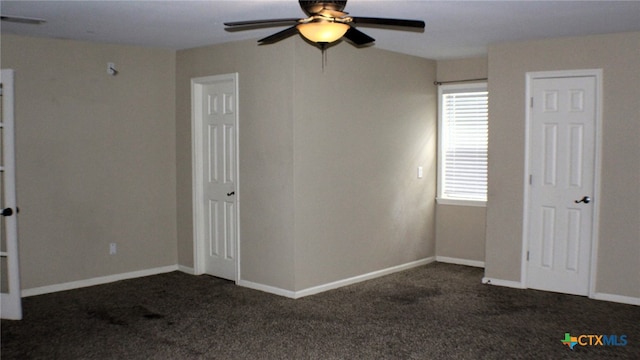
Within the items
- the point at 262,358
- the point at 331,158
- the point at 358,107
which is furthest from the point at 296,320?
the point at 358,107

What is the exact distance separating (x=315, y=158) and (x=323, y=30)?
7.21 ft

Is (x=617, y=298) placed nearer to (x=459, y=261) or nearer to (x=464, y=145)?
(x=459, y=261)

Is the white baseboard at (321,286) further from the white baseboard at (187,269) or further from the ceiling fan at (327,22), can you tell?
the ceiling fan at (327,22)

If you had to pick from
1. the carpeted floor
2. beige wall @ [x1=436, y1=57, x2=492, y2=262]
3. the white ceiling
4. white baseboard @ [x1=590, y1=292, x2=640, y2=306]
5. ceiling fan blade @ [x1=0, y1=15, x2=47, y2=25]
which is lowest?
the carpeted floor

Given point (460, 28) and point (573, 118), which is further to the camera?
point (573, 118)

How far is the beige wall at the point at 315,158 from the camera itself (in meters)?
5.40

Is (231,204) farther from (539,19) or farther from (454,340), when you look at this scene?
(539,19)

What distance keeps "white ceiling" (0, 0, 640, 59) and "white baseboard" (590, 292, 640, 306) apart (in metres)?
→ 2.37

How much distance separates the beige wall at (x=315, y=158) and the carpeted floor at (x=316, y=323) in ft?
1.38

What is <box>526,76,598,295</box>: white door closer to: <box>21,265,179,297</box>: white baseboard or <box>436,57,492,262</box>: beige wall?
<box>436,57,492,262</box>: beige wall

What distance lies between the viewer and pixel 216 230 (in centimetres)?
627

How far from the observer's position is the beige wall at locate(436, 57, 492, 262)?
6777 millimetres

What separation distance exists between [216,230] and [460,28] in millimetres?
3183

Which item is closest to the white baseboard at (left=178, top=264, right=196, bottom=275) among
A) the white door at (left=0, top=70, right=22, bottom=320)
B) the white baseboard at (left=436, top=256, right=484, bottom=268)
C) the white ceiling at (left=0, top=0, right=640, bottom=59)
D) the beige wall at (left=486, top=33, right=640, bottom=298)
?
the white door at (left=0, top=70, right=22, bottom=320)
